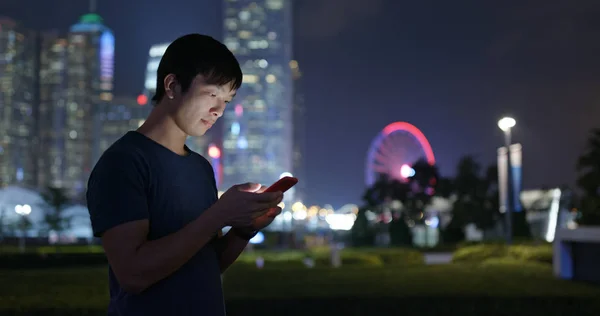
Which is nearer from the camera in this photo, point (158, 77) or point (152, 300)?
point (152, 300)

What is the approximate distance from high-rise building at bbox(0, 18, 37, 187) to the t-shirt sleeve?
606 feet

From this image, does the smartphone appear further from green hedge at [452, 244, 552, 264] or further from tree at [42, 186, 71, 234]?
tree at [42, 186, 71, 234]

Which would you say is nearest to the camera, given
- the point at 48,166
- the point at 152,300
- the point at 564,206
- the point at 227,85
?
the point at 152,300

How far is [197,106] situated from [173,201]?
0.98 ft

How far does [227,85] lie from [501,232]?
2097 inches

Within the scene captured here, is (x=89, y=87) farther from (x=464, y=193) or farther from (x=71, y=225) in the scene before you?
(x=464, y=193)

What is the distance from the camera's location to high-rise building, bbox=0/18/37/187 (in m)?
178

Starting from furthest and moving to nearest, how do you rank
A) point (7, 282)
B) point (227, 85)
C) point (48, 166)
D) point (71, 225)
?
→ point (48, 166) → point (71, 225) → point (7, 282) → point (227, 85)

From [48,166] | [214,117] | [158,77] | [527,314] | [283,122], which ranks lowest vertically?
[527,314]

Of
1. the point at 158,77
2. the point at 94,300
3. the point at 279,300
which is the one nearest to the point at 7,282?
the point at 94,300

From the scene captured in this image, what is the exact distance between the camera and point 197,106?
2074mm

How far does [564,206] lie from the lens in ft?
161

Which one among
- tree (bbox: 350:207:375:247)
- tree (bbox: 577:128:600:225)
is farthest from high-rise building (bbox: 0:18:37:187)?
tree (bbox: 577:128:600:225)

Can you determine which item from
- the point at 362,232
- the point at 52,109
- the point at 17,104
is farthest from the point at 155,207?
the point at 52,109
